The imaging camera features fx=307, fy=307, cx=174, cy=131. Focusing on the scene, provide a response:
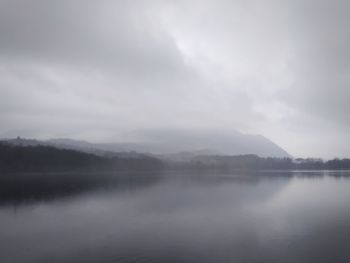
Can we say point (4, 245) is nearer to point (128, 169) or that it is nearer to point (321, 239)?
point (321, 239)

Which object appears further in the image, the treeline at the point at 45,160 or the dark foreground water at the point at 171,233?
the treeline at the point at 45,160

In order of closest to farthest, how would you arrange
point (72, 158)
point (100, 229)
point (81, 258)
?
point (81, 258) → point (100, 229) → point (72, 158)

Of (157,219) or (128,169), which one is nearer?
(157,219)

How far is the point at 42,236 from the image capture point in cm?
1484

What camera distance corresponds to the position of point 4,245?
1334 cm

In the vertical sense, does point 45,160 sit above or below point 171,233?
above

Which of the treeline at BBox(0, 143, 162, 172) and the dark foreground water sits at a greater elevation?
the treeline at BBox(0, 143, 162, 172)

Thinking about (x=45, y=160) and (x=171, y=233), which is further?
(x=45, y=160)

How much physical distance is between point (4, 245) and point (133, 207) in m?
11.7

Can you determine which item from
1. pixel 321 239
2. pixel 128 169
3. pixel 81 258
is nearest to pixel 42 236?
pixel 81 258

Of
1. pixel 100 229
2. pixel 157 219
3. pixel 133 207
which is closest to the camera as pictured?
pixel 100 229

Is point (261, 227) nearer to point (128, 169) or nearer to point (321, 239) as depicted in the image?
point (321, 239)

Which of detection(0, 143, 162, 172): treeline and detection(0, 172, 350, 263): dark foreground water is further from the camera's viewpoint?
detection(0, 143, 162, 172): treeline

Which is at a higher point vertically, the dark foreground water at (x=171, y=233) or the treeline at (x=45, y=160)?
the treeline at (x=45, y=160)
